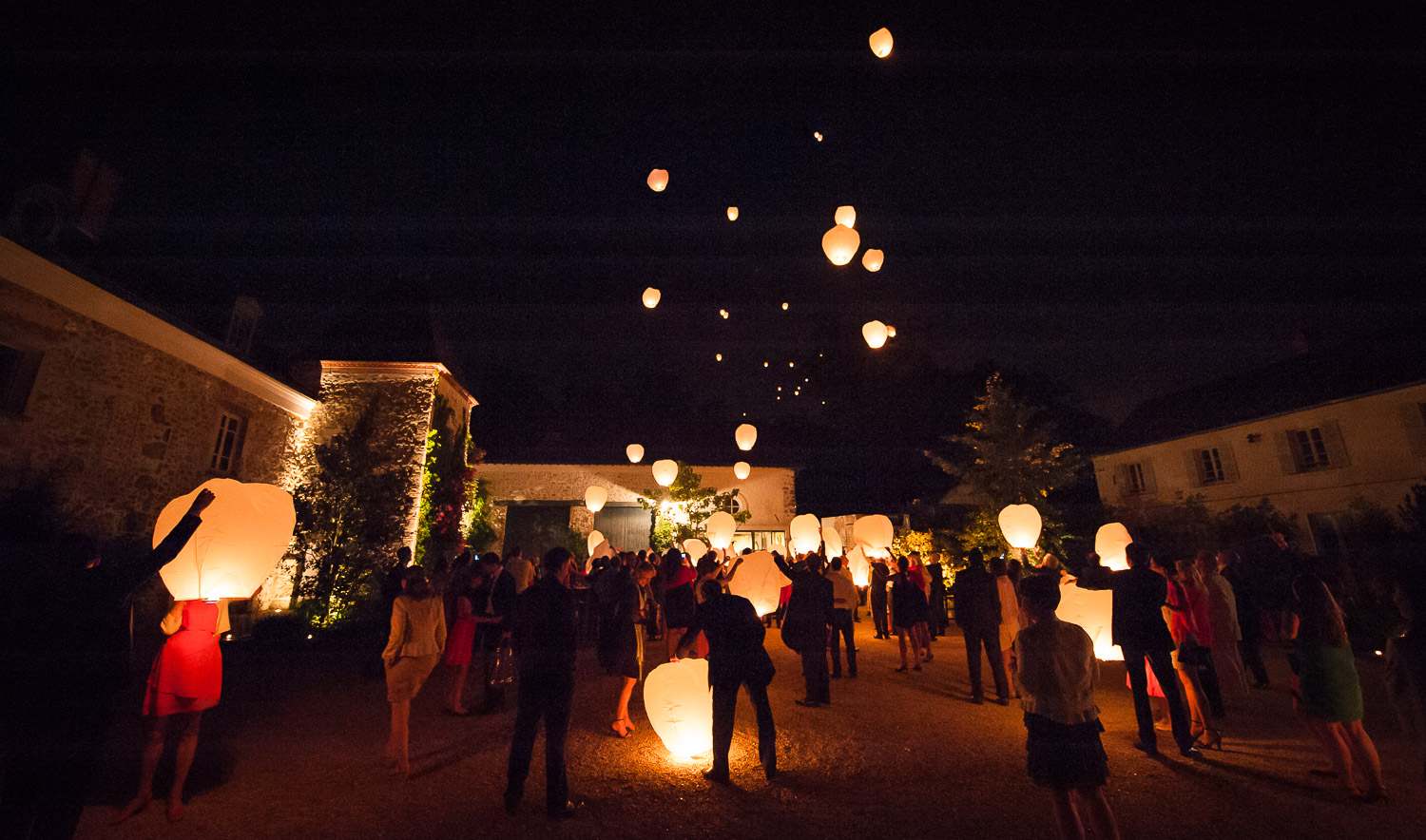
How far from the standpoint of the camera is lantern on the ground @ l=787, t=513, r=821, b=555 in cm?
1109

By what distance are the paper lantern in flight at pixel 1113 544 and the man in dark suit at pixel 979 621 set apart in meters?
1.70

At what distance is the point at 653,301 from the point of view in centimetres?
927

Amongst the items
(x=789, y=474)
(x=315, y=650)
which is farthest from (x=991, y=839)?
(x=789, y=474)

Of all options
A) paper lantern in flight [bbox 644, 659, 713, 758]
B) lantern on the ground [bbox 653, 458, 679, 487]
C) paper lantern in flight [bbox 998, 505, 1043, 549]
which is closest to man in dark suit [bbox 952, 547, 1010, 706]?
paper lantern in flight [bbox 998, 505, 1043, 549]

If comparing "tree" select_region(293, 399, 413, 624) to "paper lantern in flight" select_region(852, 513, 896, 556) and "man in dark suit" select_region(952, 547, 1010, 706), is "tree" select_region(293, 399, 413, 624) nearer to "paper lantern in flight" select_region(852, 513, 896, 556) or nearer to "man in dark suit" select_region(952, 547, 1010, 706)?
"paper lantern in flight" select_region(852, 513, 896, 556)

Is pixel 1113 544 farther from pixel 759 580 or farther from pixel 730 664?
pixel 730 664

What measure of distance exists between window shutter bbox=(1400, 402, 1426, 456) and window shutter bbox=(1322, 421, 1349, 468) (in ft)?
3.97

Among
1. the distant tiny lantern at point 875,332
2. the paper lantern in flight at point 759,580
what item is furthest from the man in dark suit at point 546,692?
the distant tiny lantern at point 875,332

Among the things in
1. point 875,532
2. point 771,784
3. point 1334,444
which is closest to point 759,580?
point 771,784

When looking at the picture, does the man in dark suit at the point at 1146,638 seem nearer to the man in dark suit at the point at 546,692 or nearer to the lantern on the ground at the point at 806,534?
the man in dark suit at the point at 546,692

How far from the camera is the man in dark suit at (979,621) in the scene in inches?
245

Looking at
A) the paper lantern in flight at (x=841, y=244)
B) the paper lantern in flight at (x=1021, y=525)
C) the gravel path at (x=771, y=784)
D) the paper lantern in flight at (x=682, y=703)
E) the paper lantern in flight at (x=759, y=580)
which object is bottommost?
the gravel path at (x=771, y=784)

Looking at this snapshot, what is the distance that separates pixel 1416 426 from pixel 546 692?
2026 centimetres

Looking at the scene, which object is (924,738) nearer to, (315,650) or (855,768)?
(855,768)
